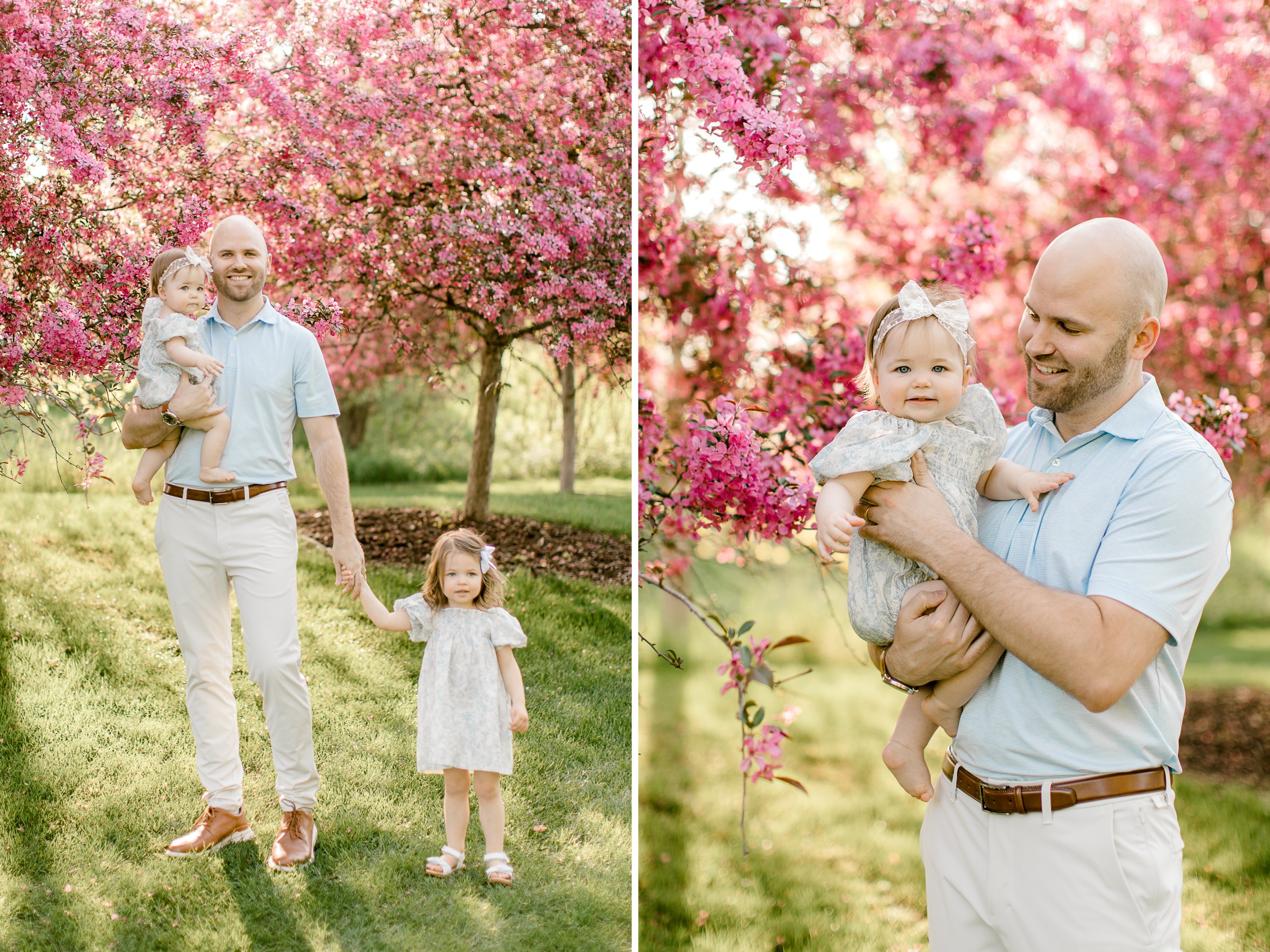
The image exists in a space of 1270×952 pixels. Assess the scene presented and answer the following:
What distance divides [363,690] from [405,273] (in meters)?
1.28

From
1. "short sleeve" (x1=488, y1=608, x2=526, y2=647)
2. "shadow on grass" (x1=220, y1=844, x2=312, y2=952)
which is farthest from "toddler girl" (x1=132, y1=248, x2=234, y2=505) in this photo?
"shadow on grass" (x1=220, y1=844, x2=312, y2=952)

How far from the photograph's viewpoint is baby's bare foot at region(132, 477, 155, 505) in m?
2.43

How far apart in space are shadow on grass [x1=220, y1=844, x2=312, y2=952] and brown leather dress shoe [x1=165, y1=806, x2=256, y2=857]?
0.03 meters

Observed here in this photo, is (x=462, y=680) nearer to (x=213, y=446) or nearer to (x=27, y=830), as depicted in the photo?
(x=213, y=446)

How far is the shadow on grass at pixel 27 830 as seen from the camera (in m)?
2.36

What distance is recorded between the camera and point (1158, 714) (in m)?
1.64

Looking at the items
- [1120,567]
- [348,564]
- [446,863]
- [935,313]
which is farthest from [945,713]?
[348,564]

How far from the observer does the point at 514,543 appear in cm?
338

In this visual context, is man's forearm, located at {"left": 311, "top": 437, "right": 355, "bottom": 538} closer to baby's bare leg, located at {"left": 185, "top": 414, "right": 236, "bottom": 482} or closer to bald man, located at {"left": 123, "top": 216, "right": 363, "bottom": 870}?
bald man, located at {"left": 123, "top": 216, "right": 363, "bottom": 870}

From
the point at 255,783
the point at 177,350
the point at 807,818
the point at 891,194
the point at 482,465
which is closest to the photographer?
the point at 177,350

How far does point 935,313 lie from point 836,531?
1.47ft

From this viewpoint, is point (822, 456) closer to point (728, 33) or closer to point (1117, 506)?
point (1117, 506)

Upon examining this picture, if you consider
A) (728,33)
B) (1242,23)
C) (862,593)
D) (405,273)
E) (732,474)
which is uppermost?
(1242,23)

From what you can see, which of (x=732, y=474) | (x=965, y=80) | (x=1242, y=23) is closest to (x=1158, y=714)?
(x=732, y=474)
